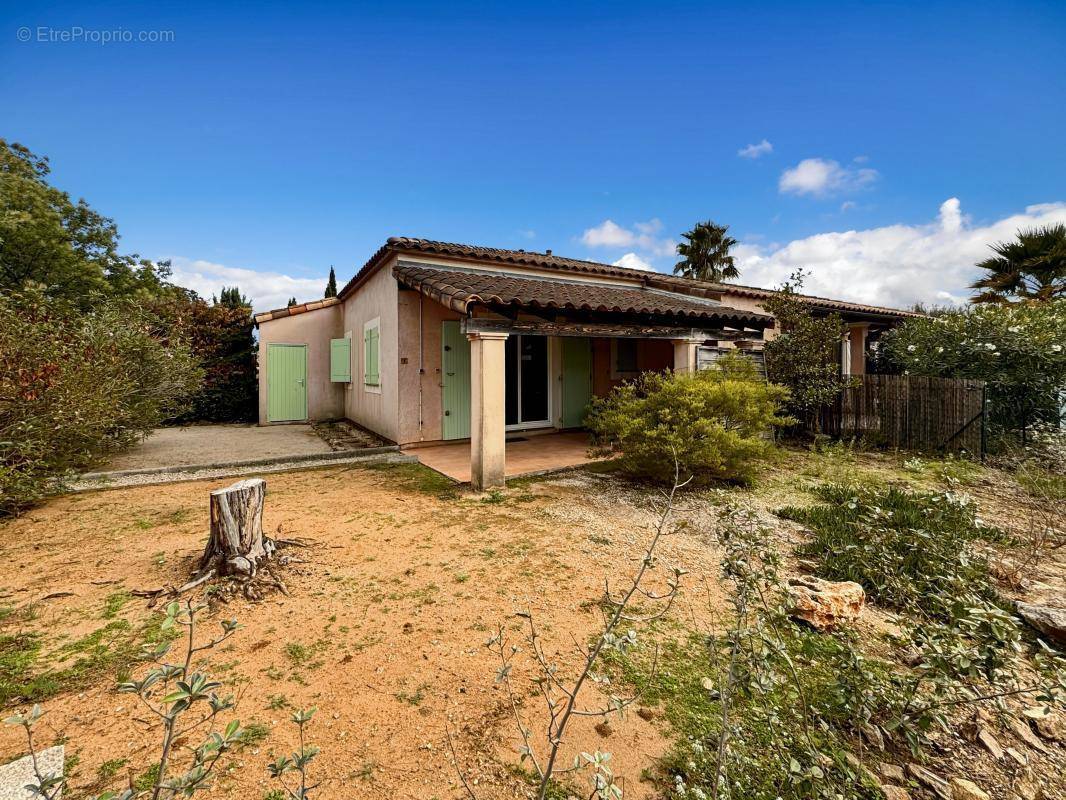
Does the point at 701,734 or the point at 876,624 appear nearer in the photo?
the point at 701,734

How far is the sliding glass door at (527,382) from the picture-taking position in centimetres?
965

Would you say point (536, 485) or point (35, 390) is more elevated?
point (35, 390)

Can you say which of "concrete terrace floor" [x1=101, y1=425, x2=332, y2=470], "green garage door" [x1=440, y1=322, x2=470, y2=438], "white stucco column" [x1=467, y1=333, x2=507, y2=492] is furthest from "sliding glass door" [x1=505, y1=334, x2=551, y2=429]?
"concrete terrace floor" [x1=101, y1=425, x2=332, y2=470]

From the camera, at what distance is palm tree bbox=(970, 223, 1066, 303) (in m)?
11.5

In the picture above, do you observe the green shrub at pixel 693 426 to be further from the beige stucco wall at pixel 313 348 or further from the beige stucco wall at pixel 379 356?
the beige stucco wall at pixel 313 348

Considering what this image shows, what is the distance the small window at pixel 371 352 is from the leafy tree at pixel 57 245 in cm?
791

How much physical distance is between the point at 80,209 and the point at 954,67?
27.8 metres

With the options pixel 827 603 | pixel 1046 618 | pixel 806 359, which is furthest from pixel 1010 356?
pixel 827 603

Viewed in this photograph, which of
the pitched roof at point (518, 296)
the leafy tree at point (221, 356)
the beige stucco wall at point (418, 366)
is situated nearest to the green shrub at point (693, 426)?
the pitched roof at point (518, 296)

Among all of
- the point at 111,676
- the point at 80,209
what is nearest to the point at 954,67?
the point at 111,676

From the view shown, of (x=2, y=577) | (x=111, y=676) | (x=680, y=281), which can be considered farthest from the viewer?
(x=680, y=281)

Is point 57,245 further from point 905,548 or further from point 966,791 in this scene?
point 905,548

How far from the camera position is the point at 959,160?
41.8ft

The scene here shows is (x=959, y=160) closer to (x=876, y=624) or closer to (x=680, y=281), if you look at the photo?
(x=680, y=281)
